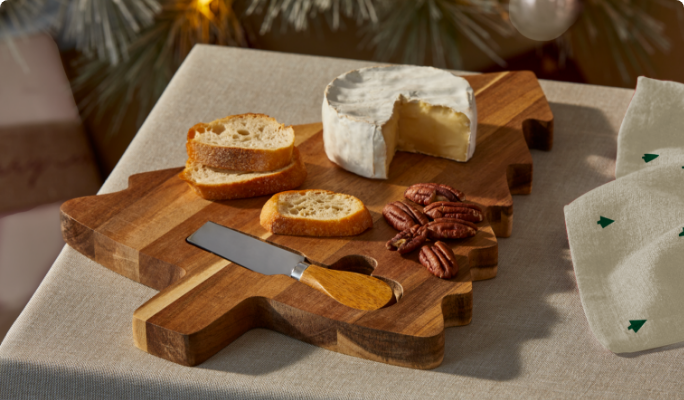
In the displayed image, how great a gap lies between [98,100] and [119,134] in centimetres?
28

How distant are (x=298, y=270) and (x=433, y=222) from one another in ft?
0.83

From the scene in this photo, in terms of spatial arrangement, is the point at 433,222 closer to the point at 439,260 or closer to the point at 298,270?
the point at 439,260

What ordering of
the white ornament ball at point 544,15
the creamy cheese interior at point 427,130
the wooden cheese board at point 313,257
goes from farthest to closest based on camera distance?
1. the creamy cheese interior at point 427,130
2. the wooden cheese board at point 313,257
3. the white ornament ball at point 544,15

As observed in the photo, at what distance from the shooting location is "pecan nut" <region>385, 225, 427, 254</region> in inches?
46.6

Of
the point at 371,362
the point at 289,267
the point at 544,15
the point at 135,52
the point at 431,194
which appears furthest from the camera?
the point at 135,52

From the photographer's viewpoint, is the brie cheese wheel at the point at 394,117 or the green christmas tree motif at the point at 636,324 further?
the brie cheese wheel at the point at 394,117

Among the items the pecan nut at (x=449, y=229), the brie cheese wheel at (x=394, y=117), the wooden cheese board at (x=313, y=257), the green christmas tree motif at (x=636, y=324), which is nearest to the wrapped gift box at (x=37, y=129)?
the wooden cheese board at (x=313, y=257)

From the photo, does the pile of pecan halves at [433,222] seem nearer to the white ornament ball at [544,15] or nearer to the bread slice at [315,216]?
the bread slice at [315,216]

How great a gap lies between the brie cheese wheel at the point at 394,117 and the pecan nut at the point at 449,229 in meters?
0.21

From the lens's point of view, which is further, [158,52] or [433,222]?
[158,52]

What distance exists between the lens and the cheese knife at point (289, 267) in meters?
1.11

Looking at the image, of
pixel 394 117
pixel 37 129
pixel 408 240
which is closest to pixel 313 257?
pixel 408 240

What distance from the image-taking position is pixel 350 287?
3.68ft

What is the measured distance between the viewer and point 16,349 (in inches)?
43.7
